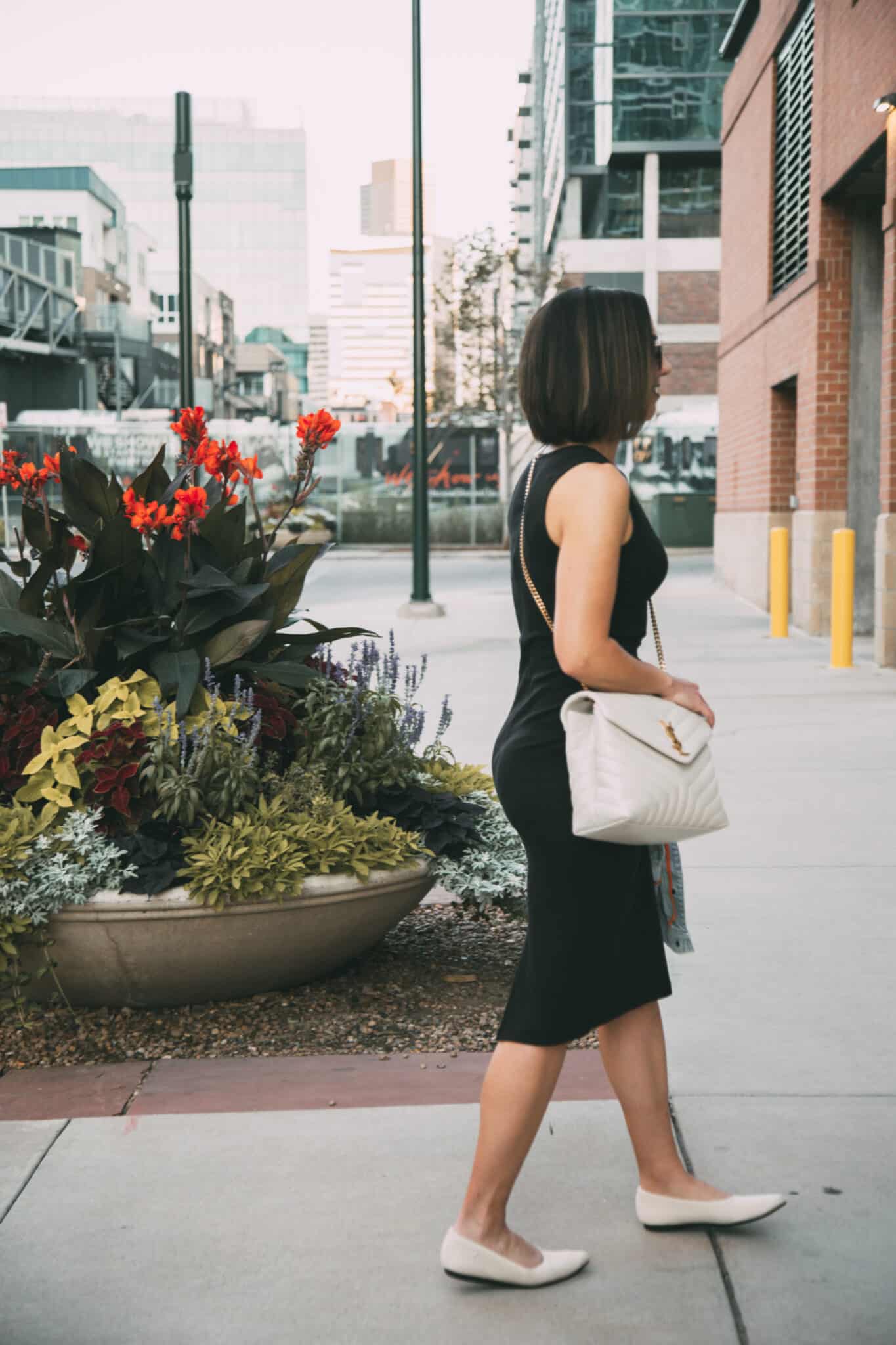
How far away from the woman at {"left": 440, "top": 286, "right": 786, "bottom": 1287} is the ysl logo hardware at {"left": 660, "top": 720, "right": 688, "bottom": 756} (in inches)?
3.7

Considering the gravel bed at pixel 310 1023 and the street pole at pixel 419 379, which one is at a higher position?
the street pole at pixel 419 379

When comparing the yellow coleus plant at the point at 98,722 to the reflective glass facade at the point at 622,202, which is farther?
the reflective glass facade at the point at 622,202

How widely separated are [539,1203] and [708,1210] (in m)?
0.37

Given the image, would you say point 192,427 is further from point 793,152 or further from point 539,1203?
point 793,152

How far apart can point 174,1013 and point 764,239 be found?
17.8m

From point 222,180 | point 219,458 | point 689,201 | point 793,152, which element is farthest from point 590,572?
point 222,180

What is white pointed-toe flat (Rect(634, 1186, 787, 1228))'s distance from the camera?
3.03 metres

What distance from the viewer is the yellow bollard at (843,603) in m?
13.5

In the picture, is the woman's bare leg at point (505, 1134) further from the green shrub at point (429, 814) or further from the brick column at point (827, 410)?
the brick column at point (827, 410)

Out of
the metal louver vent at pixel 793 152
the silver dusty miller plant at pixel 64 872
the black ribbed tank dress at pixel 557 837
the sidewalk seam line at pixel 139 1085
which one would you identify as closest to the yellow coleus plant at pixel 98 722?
the silver dusty miller plant at pixel 64 872

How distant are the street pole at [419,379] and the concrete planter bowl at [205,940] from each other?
14.6m

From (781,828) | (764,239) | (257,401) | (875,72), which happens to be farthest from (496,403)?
(257,401)

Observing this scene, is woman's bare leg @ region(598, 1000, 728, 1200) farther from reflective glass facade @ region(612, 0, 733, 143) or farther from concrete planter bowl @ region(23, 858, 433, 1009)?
reflective glass facade @ region(612, 0, 733, 143)

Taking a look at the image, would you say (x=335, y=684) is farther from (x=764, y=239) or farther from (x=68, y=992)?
(x=764, y=239)
